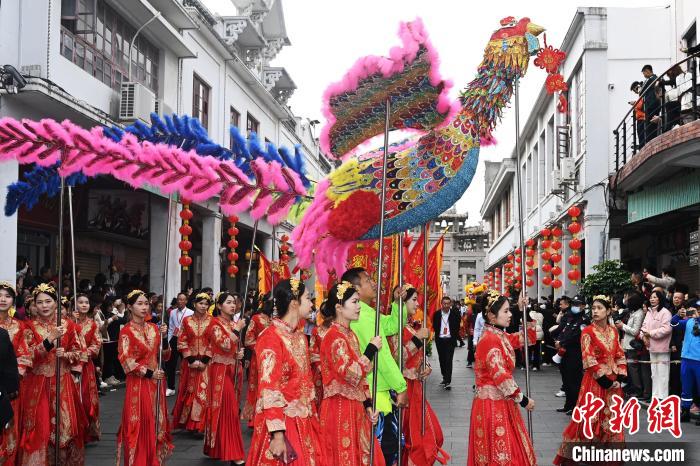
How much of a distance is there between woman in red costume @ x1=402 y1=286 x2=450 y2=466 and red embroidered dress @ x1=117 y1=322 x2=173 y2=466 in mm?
2291

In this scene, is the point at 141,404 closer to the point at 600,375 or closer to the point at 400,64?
the point at 400,64

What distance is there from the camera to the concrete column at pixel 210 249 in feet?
68.0

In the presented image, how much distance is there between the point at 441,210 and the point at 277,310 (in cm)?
200

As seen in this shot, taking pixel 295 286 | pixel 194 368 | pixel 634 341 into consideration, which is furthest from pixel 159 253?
pixel 295 286

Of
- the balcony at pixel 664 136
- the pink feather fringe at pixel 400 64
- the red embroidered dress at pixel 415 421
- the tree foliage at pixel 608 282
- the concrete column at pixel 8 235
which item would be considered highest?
the balcony at pixel 664 136

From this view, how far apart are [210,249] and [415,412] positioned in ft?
45.9

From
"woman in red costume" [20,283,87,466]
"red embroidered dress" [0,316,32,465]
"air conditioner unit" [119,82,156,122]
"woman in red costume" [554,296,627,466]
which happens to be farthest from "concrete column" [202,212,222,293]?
"woman in red costume" [554,296,627,466]

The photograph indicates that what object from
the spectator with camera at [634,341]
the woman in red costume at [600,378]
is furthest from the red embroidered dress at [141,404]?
the spectator with camera at [634,341]

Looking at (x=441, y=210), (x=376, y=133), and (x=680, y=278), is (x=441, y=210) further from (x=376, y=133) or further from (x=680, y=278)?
(x=680, y=278)

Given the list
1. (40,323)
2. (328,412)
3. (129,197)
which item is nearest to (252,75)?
(129,197)

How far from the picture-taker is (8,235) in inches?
456

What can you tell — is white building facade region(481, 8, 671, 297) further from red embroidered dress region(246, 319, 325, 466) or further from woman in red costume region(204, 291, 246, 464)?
red embroidered dress region(246, 319, 325, 466)

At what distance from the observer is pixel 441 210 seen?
22.0ft

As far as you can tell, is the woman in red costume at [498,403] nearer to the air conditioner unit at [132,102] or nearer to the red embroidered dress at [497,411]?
the red embroidered dress at [497,411]
